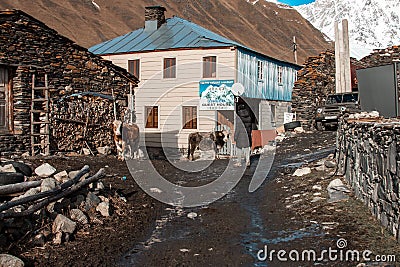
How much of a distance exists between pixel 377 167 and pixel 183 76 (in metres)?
21.6

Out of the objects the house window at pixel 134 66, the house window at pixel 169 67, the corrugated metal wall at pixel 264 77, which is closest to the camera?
the corrugated metal wall at pixel 264 77

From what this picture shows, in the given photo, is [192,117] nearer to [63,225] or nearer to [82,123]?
[82,123]

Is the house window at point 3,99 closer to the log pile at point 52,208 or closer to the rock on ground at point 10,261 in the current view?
the log pile at point 52,208

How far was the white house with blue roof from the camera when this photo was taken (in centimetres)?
2762

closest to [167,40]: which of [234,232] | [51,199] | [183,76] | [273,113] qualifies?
[183,76]

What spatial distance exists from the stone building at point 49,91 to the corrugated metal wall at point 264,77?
10192 mm

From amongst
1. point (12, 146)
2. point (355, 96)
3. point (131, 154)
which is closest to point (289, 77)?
point (355, 96)

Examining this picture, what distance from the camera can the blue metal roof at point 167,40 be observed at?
1113 inches

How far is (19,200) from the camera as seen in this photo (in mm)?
8102

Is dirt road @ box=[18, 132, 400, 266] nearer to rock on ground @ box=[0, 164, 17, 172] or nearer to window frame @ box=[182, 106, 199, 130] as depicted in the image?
rock on ground @ box=[0, 164, 17, 172]

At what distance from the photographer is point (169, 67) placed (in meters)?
29.0

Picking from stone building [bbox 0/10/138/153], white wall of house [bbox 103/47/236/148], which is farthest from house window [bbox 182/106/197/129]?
stone building [bbox 0/10/138/153]

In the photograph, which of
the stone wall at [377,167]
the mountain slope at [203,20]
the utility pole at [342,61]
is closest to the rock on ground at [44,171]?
the stone wall at [377,167]

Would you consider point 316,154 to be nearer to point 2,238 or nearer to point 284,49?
point 2,238
